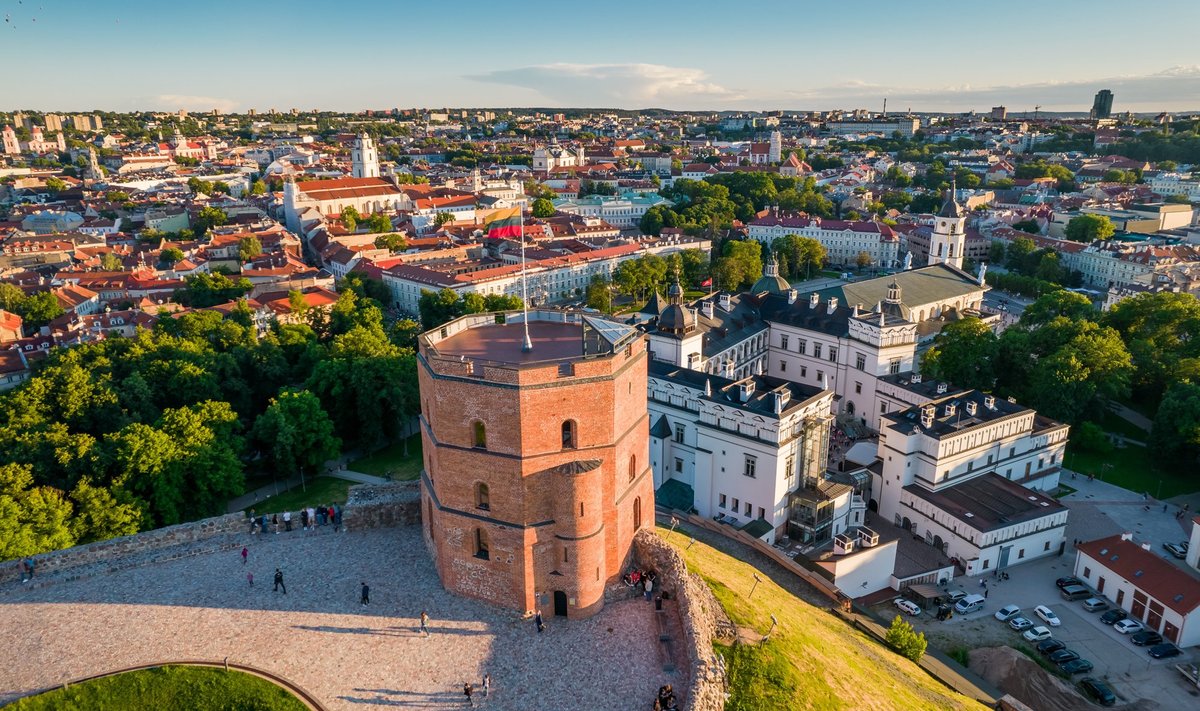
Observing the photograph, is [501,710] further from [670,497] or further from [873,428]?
[873,428]

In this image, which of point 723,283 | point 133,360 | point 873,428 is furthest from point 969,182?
point 133,360

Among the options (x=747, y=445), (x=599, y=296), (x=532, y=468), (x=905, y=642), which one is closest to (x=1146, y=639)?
(x=905, y=642)

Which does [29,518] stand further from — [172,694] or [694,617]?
[694,617]

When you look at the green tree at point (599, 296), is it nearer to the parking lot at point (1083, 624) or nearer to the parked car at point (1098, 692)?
the parking lot at point (1083, 624)

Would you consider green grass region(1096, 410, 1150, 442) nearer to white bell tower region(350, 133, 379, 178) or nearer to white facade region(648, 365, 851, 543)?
white facade region(648, 365, 851, 543)

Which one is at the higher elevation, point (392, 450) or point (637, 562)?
point (637, 562)

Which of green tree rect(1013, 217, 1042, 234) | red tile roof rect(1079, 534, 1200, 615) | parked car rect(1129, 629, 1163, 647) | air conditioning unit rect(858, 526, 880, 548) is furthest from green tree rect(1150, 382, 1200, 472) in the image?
green tree rect(1013, 217, 1042, 234)
